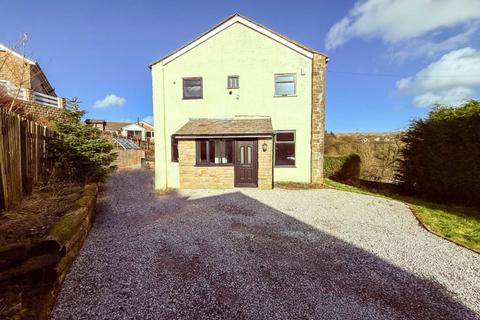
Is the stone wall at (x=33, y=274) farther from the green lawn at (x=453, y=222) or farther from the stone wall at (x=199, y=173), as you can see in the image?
the green lawn at (x=453, y=222)

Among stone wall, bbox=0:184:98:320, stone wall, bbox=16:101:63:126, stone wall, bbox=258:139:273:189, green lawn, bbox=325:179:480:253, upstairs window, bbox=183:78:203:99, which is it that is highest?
upstairs window, bbox=183:78:203:99

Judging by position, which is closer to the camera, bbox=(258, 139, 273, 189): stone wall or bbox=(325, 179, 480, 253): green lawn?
bbox=(325, 179, 480, 253): green lawn

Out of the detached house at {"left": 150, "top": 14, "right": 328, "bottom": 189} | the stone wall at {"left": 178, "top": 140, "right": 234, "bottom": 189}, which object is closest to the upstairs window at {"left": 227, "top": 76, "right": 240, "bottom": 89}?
the detached house at {"left": 150, "top": 14, "right": 328, "bottom": 189}

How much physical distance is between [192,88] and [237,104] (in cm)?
260

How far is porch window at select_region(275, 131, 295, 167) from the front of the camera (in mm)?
11781

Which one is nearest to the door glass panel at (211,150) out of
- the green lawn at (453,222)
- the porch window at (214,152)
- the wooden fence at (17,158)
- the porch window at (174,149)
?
the porch window at (214,152)

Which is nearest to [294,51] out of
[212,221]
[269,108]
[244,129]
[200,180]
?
[269,108]

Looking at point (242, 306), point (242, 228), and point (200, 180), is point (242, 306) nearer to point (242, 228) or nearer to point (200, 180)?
point (242, 228)

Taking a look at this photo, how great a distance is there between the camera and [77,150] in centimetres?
833

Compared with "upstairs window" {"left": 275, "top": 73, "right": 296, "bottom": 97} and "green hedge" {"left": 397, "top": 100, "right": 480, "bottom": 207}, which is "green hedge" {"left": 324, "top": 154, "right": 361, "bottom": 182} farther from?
"upstairs window" {"left": 275, "top": 73, "right": 296, "bottom": 97}

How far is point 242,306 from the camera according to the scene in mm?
3020

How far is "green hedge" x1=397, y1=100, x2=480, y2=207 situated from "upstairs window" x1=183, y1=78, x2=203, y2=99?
34.9 feet

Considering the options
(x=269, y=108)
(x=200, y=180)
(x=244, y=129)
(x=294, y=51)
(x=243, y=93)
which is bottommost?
(x=200, y=180)

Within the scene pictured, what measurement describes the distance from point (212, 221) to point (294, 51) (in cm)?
978
